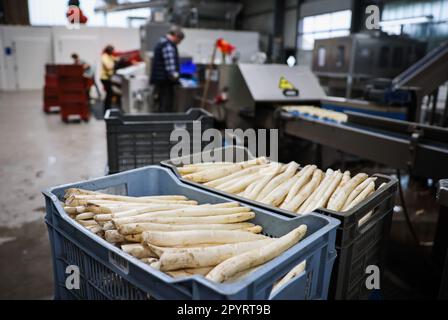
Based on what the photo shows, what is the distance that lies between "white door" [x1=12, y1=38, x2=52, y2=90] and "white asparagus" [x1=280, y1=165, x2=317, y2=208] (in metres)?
12.1

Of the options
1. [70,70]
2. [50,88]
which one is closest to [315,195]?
[70,70]

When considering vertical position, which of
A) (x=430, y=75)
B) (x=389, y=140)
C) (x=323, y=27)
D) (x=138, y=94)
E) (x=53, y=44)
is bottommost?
(x=389, y=140)

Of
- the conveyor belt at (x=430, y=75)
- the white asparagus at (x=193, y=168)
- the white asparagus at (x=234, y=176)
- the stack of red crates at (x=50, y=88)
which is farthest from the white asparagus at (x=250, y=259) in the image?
the stack of red crates at (x=50, y=88)

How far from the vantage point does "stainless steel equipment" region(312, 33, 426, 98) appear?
18.3ft

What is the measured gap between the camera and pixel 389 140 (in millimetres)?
1938

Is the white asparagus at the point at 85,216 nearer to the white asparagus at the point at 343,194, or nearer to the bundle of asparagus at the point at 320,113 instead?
the white asparagus at the point at 343,194

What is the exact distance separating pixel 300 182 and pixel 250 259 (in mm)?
508

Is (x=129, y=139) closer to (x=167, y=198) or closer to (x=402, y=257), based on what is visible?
(x=167, y=198)

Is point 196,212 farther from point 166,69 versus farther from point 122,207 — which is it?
point 166,69

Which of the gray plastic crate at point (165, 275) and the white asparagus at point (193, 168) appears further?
the white asparagus at point (193, 168)

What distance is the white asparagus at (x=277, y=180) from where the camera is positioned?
115 cm

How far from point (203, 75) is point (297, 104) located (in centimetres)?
156

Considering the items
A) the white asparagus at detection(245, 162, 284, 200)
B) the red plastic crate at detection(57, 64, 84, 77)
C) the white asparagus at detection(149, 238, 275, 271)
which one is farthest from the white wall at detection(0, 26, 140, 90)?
the white asparagus at detection(149, 238, 275, 271)

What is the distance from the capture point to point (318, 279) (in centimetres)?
81
